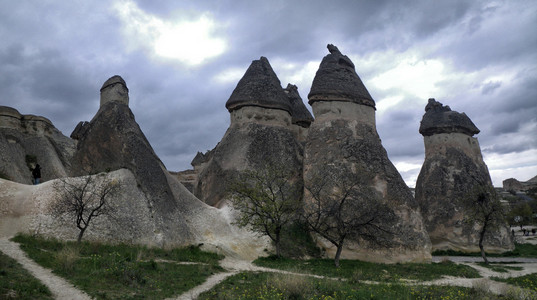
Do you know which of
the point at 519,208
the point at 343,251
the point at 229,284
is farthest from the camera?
the point at 519,208

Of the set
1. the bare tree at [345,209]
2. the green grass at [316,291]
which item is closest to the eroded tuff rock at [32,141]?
the bare tree at [345,209]

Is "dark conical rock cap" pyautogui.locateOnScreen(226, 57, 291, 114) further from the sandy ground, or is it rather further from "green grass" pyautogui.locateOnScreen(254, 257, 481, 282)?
the sandy ground

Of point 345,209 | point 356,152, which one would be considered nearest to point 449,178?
point 356,152

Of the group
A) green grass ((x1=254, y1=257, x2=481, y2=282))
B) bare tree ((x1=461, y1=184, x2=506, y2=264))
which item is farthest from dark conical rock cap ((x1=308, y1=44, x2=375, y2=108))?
green grass ((x1=254, y1=257, x2=481, y2=282))

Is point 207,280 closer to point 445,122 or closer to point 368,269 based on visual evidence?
point 368,269

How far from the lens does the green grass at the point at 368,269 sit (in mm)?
13352

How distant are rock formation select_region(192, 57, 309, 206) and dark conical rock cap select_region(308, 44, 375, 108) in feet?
7.58

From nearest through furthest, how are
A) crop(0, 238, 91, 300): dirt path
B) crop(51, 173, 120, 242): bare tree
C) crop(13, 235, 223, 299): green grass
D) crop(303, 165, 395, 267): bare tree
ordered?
crop(0, 238, 91, 300): dirt path, crop(13, 235, 223, 299): green grass, crop(51, 173, 120, 242): bare tree, crop(303, 165, 395, 267): bare tree

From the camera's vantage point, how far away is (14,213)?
13.7 meters

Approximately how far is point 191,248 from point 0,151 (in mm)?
14332

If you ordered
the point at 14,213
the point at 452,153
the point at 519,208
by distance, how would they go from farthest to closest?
the point at 519,208, the point at 452,153, the point at 14,213

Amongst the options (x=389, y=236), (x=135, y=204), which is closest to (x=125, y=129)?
(x=135, y=204)

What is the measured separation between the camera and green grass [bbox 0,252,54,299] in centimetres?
713

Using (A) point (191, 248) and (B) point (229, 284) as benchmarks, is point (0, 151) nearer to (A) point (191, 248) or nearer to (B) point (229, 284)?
(A) point (191, 248)
